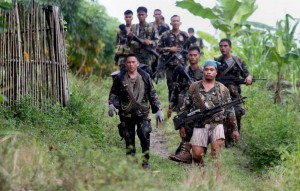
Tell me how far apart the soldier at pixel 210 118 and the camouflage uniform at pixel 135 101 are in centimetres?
58

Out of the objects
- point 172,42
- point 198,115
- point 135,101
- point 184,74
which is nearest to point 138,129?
point 135,101

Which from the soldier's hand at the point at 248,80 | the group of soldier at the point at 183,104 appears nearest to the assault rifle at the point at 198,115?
the group of soldier at the point at 183,104

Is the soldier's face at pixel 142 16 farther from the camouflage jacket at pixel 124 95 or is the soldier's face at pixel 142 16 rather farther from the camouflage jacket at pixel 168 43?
the camouflage jacket at pixel 124 95

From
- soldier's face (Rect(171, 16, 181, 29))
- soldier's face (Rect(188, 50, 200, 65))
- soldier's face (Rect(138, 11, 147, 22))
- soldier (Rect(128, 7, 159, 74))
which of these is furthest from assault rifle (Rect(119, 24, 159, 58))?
soldier's face (Rect(188, 50, 200, 65))

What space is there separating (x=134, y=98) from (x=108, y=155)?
346cm

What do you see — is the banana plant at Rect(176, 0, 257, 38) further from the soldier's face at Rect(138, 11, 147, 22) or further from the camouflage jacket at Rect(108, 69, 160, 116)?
the camouflage jacket at Rect(108, 69, 160, 116)

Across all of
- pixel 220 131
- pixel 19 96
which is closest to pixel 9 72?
pixel 19 96

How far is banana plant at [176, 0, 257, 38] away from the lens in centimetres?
1720

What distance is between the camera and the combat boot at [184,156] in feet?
35.0

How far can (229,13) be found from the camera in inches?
698

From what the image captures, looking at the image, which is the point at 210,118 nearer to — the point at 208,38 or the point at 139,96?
the point at 139,96

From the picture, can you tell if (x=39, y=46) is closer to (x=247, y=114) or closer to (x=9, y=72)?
(x=9, y=72)

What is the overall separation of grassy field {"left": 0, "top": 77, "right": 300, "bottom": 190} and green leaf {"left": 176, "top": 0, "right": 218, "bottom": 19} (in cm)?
238

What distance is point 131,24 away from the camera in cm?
1473
